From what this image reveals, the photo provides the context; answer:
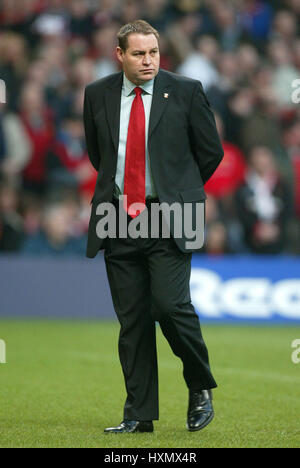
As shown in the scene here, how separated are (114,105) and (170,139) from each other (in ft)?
1.19

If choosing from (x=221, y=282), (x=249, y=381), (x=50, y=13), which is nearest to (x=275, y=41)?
(x=50, y=13)

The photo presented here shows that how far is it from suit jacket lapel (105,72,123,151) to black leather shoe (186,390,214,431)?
138cm

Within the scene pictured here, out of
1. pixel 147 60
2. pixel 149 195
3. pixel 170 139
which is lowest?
pixel 149 195

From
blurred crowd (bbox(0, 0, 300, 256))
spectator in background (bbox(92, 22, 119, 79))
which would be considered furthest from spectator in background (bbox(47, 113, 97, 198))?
spectator in background (bbox(92, 22, 119, 79))

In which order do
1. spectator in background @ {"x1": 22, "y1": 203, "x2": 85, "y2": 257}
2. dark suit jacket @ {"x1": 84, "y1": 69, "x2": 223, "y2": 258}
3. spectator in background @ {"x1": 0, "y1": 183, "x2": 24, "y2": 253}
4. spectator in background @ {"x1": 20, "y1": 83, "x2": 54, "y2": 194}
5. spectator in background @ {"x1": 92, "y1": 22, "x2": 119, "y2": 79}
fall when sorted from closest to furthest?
dark suit jacket @ {"x1": 84, "y1": 69, "x2": 223, "y2": 258}
spectator in background @ {"x1": 0, "y1": 183, "x2": 24, "y2": 253}
spectator in background @ {"x1": 22, "y1": 203, "x2": 85, "y2": 257}
spectator in background @ {"x1": 20, "y1": 83, "x2": 54, "y2": 194}
spectator in background @ {"x1": 92, "y1": 22, "x2": 119, "y2": 79}

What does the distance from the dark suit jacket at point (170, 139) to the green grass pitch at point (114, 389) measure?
1002mm

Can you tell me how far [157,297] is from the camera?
509cm

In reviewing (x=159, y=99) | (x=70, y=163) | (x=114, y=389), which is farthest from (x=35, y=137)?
(x=159, y=99)

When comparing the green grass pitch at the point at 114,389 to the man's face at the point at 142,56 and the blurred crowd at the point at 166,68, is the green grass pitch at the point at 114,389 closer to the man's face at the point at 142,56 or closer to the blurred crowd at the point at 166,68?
the blurred crowd at the point at 166,68

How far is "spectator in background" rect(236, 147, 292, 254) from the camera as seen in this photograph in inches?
476

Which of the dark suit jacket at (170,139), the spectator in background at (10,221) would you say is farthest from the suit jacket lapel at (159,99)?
the spectator in background at (10,221)

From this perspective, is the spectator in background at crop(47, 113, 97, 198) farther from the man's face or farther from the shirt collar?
the man's face

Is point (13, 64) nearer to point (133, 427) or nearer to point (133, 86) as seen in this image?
point (133, 86)

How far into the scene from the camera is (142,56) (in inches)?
199
